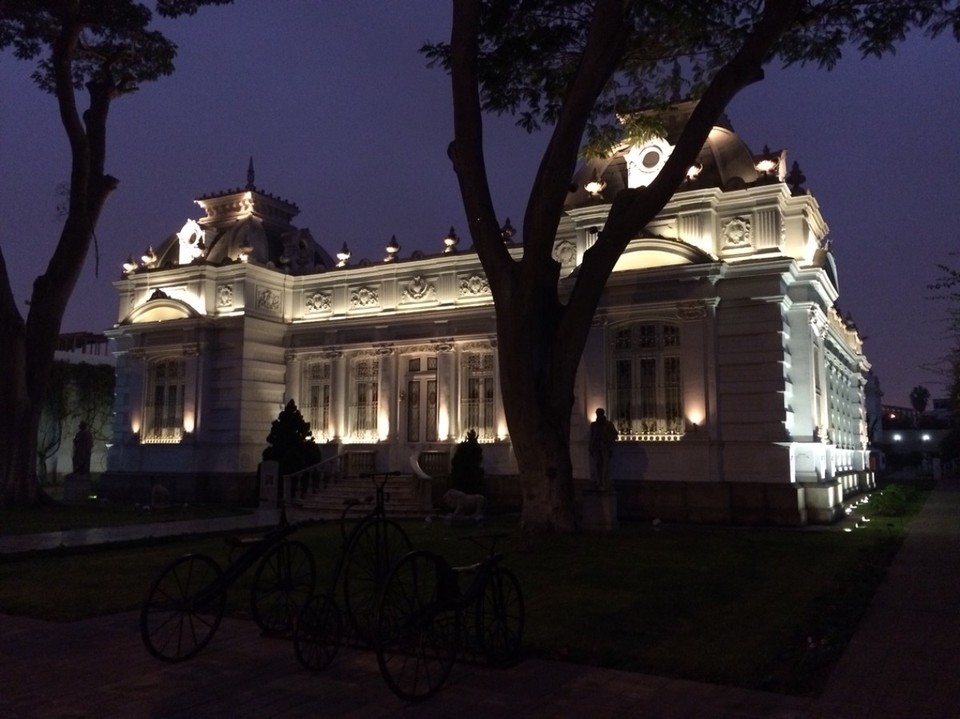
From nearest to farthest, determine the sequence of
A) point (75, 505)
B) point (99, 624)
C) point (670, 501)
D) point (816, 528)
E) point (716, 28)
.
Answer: point (99, 624) < point (716, 28) < point (816, 528) < point (670, 501) < point (75, 505)

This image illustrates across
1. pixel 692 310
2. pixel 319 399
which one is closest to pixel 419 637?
pixel 692 310

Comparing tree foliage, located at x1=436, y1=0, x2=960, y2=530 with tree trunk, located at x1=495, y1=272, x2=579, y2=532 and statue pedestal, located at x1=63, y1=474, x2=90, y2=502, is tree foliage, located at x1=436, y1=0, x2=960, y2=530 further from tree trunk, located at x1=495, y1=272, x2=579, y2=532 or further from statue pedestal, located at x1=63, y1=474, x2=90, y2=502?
statue pedestal, located at x1=63, y1=474, x2=90, y2=502

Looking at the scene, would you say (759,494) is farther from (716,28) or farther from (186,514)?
(186,514)

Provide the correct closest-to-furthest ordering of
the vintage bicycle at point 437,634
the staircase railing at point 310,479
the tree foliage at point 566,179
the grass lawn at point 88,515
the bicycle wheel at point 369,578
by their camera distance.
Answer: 1. the vintage bicycle at point 437,634
2. the bicycle wheel at point 369,578
3. the tree foliage at point 566,179
4. the grass lawn at point 88,515
5. the staircase railing at point 310,479

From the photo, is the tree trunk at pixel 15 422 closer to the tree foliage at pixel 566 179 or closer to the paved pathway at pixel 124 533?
the paved pathway at pixel 124 533

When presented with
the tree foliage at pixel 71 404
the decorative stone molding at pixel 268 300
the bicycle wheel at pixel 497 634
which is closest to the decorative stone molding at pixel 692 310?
the decorative stone molding at pixel 268 300

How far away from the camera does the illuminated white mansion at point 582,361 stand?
65.8 feet

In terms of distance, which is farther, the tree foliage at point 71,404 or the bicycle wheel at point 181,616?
the tree foliage at point 71,404

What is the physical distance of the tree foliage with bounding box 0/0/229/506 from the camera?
74.2ft

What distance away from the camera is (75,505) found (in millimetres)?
24625

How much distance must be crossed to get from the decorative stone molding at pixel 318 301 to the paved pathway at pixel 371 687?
65.4 feet

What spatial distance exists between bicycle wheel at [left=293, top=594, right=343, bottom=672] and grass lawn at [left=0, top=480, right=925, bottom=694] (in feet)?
5.75

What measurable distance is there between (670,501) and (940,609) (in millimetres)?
10869

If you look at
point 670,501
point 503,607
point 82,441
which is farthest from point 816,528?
Result: point 82,441
